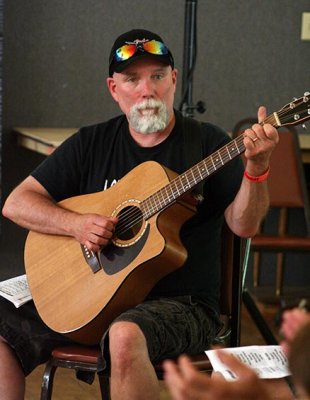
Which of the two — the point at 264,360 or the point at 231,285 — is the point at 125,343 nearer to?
the point at 264,360

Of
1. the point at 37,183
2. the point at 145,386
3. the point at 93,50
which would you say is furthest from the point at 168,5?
the point at 145,386

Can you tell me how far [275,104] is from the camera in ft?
16.1

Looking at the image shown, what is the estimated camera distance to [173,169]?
8.32 feet

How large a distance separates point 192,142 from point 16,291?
640 millimetres

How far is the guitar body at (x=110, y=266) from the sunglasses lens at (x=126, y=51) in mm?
339

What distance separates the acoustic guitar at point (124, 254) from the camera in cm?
235

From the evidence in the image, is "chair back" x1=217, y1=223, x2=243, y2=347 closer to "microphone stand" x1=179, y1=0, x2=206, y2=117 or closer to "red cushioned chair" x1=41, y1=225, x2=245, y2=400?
"red cushioned chair" x1=41, y1=225, x2=245, y2=400

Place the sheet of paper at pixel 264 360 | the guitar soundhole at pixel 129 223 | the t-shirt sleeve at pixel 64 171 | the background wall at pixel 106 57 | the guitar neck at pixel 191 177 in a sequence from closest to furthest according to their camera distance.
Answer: the sheet of paper at pixel 264 360 < the guitar neck at pixel 191 177 < the guitar soundhole at pixel 129 223 < the t-shirt sleeve at pixel 64 171 < the background wall at pixel 106 57

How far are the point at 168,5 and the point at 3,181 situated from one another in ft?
3.91

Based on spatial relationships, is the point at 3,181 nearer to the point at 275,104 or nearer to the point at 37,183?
the point at 275,104

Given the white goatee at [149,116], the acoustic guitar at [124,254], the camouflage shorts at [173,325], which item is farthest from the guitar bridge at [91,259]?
the white goatee at [149,116]

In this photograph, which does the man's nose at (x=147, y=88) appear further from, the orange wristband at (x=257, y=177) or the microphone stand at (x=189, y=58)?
the microphone stand at (x=189, y=58)

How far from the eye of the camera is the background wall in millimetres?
4609

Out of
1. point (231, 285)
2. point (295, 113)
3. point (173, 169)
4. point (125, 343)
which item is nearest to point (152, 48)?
point (173, 169)
